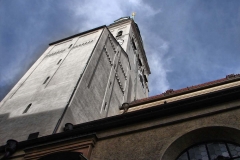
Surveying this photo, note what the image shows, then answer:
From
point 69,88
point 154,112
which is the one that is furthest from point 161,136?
point 69,88

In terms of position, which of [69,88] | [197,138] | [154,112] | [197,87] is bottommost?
[197,138]

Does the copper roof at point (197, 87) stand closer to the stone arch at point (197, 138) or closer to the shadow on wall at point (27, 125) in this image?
the shadow on wall at point (27, 125)

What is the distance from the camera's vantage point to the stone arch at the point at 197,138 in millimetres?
6438

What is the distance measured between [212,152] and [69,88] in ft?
23.6

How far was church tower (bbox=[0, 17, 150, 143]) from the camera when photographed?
35.0 ft

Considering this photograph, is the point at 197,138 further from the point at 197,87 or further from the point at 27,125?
the point at 197,87

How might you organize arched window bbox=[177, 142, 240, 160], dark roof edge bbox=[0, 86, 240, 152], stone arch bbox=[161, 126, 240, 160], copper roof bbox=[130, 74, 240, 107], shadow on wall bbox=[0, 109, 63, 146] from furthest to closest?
copper roof bbox=[130, 74, 240, 107] < shadow on wall bbox=[0, 109, 63, 146] < dark roof edge bbox=[0, 86, 240, 152] < stone arch bbox=[161, 126, 240, 160] < arched window bbox=[177, 142, 240, 160]

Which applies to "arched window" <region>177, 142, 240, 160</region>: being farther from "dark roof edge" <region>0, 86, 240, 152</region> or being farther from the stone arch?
"dark roof edge" <region>0, 86, 240, 152</region>

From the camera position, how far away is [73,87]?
39.7ft

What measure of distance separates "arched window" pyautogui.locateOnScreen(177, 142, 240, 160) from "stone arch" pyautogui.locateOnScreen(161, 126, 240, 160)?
103 mm

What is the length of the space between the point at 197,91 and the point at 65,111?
24.6 ft

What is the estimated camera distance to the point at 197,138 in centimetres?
673

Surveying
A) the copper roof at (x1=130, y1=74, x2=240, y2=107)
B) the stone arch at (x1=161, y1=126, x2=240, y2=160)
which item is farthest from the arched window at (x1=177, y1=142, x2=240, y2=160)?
the copper roof at (x1=130, y1=74, x2=240, y2=107)

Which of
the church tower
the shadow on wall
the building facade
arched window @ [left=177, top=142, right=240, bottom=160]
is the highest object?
the church tower
